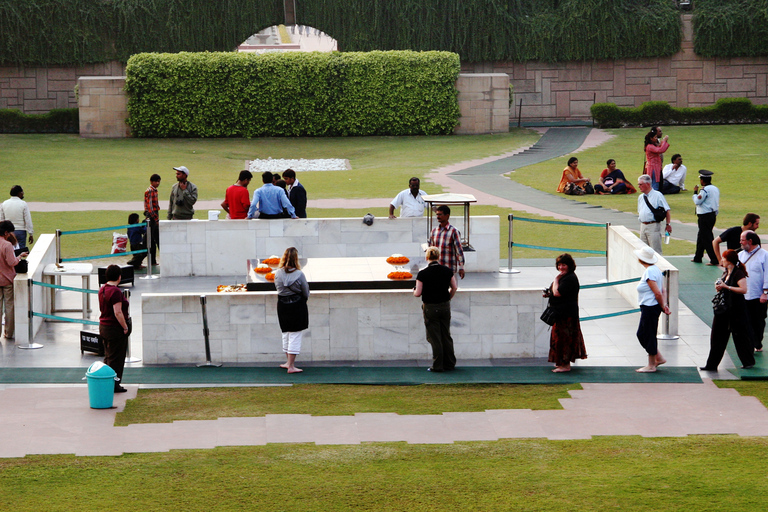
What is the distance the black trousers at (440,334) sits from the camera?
1125cm

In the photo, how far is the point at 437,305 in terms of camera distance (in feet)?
36.8

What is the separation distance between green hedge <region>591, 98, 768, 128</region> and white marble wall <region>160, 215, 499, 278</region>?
2630cm

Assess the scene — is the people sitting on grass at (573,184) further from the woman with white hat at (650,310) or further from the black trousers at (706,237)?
the woman with white hat at (650,310)

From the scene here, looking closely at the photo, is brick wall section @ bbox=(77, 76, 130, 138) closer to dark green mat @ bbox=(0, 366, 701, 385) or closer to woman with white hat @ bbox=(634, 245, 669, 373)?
dark green mat @ bbox=(0, 366, 701, 385)

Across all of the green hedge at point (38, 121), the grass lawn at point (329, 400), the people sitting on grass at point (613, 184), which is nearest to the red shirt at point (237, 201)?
the grass lawn at point (329, 400)

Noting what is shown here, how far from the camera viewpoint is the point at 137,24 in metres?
44.7

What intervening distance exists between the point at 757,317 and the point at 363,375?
5016 mm

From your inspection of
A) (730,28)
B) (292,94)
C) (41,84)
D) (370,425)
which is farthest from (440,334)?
(41,84)

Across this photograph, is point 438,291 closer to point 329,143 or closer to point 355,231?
point 355,231

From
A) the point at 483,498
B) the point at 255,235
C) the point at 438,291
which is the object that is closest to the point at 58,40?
the point at 255,235

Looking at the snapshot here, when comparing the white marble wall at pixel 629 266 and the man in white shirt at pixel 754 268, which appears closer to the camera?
the man in white shirt at pixel 754 268

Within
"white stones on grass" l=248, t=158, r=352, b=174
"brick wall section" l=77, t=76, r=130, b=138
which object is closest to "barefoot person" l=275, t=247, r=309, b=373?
"white stones on grass" l=248, t=158, r=352, b=174

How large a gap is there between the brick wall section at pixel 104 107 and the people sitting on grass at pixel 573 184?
837 inches

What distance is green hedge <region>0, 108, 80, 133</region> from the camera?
41750mm
